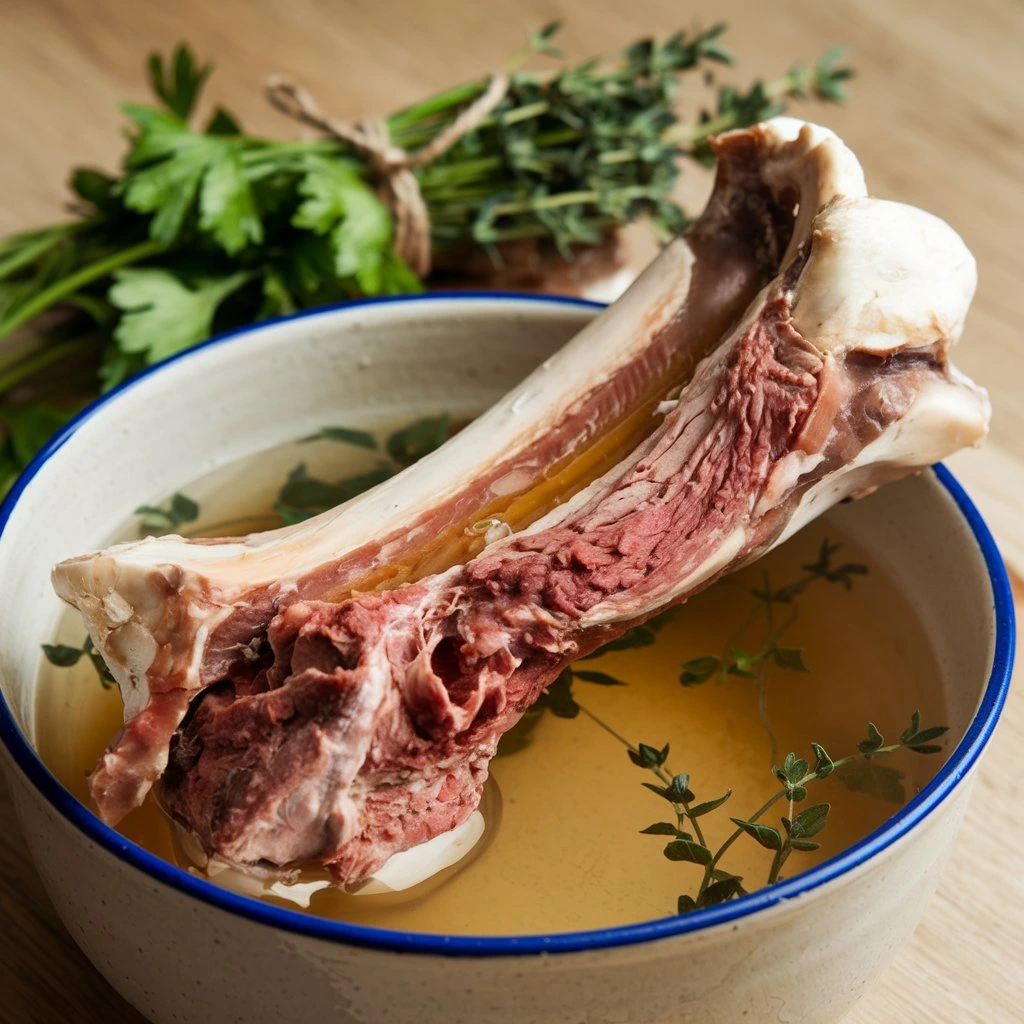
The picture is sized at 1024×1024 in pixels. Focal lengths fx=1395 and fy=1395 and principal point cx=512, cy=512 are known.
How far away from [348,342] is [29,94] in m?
1.12

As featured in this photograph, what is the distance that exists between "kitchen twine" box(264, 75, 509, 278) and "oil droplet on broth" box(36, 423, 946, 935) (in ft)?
1.85

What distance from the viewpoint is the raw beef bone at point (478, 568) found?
0.94 m

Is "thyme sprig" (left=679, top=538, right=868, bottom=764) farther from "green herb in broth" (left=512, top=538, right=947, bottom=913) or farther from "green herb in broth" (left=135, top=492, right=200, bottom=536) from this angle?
"green herb in broth" (left=135, top=492, right=200, bottom=536)

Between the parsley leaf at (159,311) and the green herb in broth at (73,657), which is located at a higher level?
the parsley leaf at (159,311)

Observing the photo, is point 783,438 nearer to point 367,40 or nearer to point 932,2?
point 367,40

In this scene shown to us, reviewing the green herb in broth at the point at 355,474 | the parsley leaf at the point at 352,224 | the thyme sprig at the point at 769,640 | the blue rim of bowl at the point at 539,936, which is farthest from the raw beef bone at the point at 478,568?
the parsley leaf at the point at 352,224

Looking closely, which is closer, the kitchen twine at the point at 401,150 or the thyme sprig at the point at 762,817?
the thyme sprig at the point at 762,817

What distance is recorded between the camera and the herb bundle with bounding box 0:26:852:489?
169 cm

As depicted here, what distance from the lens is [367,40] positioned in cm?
247

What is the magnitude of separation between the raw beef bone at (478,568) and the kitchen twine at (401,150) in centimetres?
76

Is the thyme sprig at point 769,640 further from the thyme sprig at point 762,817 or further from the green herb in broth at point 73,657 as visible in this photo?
the green herb in broth at point 73,657

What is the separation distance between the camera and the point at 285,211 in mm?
1800

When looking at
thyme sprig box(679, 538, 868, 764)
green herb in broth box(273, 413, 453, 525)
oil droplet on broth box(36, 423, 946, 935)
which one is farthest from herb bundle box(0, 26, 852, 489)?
thyme sprig box(679, 538, 868, 764)

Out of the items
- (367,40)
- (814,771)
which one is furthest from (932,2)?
(814,771)
